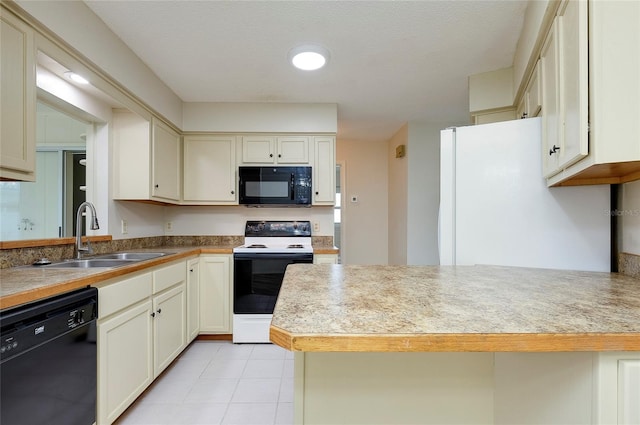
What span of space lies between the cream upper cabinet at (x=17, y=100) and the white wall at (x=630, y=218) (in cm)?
275

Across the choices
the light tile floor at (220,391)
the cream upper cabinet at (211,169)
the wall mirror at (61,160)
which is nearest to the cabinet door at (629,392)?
the light tile floor at (220,391)

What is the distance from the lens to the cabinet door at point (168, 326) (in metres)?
1.96

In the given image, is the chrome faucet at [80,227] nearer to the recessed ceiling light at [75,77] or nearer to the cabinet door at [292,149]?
the recessed ceiling light at [75,77]

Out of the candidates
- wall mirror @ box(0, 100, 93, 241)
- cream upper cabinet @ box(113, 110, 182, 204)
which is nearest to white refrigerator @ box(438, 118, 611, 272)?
cream upper cabinet @ box(113, 110, 182, 204)

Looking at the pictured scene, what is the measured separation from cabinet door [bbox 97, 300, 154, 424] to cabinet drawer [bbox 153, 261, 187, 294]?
0.14 m

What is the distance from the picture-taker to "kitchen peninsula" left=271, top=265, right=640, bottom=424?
0.60 meters

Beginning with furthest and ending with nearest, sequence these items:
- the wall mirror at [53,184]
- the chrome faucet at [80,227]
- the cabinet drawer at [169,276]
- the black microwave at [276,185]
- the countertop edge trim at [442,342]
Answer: the black microwave at [276,185] → the wall mirror at [53,184] → the cabinet drawer at [169,276] → the chrome faucet at [80,227] → the countertop edge trim at [442,342]

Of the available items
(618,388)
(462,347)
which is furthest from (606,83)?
(462,347)

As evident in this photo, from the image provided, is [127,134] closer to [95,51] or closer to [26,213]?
[95,51]

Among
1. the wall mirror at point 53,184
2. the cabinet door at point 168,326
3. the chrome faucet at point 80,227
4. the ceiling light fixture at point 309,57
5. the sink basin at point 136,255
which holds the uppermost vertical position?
the ceiling light fixture at point 309,57

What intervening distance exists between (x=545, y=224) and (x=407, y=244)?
208 centimetres

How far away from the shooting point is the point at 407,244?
11.7 feet

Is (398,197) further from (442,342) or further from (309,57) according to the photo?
(442,342)

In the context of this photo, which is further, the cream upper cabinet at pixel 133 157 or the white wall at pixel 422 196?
the white wall at pixel 422 196
